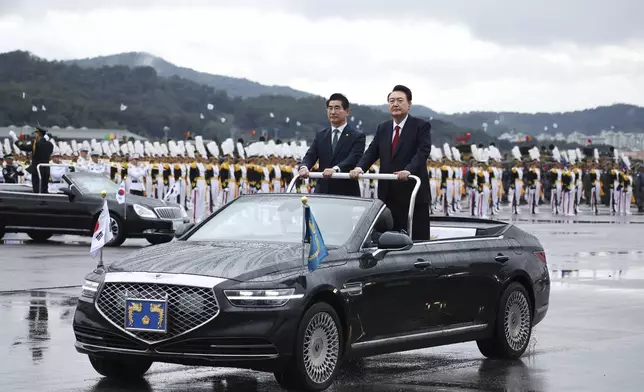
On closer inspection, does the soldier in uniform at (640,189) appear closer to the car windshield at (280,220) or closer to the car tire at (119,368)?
the car windshield at (280,220)

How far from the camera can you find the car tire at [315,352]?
888cm

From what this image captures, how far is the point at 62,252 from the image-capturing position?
23.0 meters

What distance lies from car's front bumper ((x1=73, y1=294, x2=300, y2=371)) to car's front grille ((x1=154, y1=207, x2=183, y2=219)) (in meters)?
16.5

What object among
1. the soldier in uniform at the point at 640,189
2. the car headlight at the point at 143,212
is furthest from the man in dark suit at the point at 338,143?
the soldier in uniform at the point at 640,189

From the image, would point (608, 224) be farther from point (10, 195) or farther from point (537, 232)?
point (10, 195)

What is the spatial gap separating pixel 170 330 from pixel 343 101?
5486mm

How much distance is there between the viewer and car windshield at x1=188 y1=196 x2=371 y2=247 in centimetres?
1000

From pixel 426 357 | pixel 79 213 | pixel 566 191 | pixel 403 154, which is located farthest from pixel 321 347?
pixel 566 191

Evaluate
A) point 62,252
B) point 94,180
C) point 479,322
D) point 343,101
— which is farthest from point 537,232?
point 479,322

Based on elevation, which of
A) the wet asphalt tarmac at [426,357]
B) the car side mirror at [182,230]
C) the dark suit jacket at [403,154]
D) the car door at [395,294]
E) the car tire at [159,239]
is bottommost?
the wet asphalt tarmac at [426,357]

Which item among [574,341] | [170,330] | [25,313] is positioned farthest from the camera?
[25,313]

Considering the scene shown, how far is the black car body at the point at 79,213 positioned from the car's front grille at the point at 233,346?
1598 cm

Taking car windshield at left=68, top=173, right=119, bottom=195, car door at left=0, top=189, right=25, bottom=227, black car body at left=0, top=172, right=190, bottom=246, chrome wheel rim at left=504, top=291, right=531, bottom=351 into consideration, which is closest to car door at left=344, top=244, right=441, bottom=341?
chrome wheel rim at left=504, top=291, right=531, bottom=351

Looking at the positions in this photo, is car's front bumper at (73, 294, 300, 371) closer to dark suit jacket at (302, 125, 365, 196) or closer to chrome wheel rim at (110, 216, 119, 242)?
dark suit jacket at (302, 125, 365, 196)
